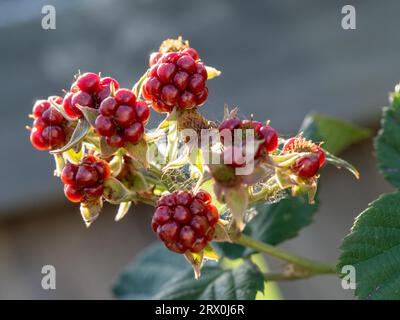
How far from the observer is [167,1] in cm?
206

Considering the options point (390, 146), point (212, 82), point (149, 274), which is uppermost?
point (212, 82)

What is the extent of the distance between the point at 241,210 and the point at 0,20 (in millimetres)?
1580

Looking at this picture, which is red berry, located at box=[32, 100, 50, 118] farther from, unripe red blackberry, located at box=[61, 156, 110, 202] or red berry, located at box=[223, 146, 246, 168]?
red berry, located at box=[223, 146, 246, 168]

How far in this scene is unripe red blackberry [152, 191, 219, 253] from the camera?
694 mm

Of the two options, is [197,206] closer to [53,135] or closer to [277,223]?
[53,135]

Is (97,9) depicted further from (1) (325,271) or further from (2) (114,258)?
(1) (325,271)

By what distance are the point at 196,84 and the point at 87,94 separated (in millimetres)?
111

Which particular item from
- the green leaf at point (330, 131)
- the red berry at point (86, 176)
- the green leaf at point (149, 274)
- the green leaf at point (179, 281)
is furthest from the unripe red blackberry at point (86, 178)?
the green leaf at point (149, 274)

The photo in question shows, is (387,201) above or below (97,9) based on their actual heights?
below

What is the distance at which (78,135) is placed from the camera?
719 millimetres

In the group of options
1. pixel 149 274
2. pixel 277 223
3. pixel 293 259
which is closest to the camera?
pixel 293 259

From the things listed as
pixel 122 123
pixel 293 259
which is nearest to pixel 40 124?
pixel 122 123

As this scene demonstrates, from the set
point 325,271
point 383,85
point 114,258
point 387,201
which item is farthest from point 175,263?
point 383,85

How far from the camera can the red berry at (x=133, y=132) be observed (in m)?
0.71
